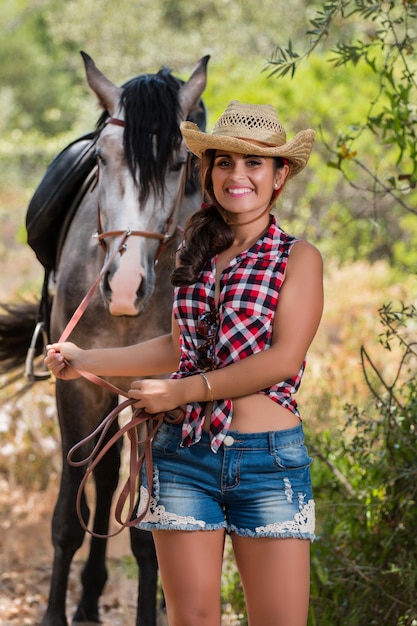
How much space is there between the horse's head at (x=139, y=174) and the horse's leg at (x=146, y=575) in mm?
1131

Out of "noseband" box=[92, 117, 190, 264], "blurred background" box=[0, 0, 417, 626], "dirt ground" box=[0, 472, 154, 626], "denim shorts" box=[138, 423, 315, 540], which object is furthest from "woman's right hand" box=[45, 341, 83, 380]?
"dirt ground" box=[0, 472, 154, 626]

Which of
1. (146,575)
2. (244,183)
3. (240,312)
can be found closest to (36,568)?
(146,575)

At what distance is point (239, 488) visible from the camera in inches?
97.3

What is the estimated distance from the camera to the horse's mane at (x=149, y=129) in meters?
3.97

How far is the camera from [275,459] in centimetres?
246

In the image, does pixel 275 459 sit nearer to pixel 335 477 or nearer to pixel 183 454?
pixel 183 454

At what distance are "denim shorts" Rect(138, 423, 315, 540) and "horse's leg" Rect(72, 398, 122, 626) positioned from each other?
234 centimetres

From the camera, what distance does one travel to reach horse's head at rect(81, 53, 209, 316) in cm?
374

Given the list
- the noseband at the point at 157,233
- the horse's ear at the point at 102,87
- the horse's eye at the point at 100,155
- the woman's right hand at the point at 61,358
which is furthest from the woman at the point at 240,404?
the horse's ear at the point at 102,87

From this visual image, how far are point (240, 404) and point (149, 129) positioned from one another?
1.85 m

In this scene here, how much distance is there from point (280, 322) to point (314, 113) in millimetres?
10180

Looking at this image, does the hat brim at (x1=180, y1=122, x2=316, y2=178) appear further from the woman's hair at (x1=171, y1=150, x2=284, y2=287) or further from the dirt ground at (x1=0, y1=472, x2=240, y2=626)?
the dirt ground at (x1=0, y1=472, x2=240, y2=626)

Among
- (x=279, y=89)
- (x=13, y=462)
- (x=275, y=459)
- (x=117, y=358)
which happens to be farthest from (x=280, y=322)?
(x=279, y=89)

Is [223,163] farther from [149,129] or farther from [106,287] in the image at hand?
[149,129]
